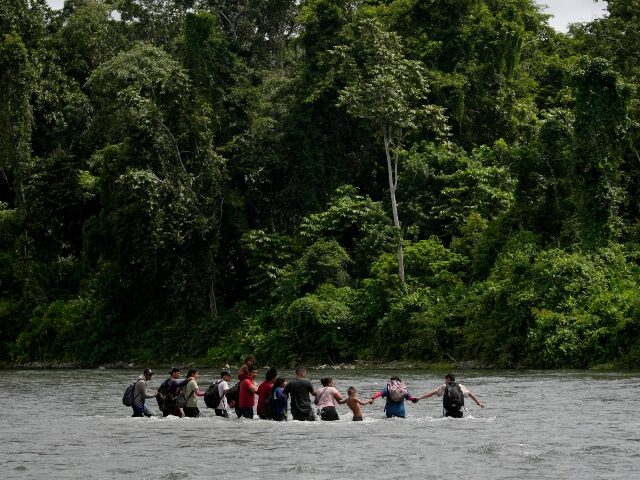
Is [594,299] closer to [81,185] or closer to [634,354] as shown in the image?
[634,354]

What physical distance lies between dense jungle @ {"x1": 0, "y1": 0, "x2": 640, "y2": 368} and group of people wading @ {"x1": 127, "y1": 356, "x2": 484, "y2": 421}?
55.6ft

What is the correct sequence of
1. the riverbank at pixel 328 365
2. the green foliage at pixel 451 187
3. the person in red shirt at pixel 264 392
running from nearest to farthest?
the person in red shirt at pixel 264 392 < the riverbank at pixel 328 365 < the green foliage at pixel 451 187

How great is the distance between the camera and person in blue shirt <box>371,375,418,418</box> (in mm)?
28172

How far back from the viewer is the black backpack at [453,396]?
28078 millimetres

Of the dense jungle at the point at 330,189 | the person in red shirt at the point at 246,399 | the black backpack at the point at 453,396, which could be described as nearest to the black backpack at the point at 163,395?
the person in red shirt at the point at 246,399

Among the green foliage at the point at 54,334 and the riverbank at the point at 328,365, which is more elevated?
the green foliage at the point at 54,334

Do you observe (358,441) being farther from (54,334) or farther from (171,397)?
(54,334)

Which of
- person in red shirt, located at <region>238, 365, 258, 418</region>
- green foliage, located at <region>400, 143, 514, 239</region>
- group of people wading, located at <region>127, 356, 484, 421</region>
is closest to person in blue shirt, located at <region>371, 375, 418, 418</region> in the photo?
group of people wading, located at <region>127, 356, 484, 421</region>

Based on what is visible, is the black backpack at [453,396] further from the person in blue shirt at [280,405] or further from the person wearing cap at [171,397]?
the person wearing cap at [171,397]

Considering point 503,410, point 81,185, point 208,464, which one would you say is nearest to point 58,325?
point 81,185

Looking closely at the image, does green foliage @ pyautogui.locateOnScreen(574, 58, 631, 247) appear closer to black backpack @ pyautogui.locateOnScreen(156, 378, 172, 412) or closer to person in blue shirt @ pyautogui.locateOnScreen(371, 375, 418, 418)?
person in blue shirt @ pyautogui.locateOnScreen(371, 375, 418, 418)

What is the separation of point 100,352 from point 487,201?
71.1ft

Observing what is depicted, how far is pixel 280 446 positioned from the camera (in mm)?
24219

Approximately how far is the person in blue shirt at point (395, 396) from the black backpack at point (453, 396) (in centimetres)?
79
